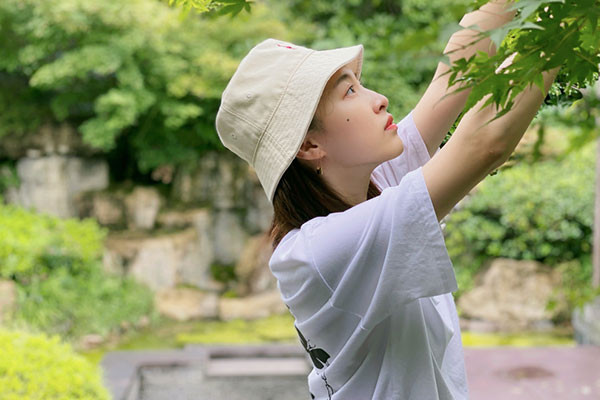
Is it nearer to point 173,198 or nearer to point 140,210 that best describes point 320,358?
point 140,210

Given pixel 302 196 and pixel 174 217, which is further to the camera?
pixel 174 217

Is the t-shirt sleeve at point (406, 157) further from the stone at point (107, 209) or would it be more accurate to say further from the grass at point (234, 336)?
the stone at point (107, 209)

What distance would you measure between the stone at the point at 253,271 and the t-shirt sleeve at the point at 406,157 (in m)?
6.15

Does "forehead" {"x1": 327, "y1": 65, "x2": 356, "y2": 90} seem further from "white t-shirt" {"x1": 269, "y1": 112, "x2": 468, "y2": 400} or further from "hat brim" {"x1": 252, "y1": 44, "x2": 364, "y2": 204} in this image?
"white t-shirt" {"x1": 269, "y1": 112, "x2": 468, "y2": 400}

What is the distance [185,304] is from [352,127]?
6271mm

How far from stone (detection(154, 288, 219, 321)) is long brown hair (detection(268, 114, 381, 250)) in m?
6.02

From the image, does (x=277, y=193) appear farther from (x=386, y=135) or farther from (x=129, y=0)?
(x=129, y=0)

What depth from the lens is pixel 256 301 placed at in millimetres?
7027

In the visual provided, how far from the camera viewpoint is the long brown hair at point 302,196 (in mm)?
1002

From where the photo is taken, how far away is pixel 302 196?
100 cm

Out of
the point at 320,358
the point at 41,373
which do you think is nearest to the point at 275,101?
the point at 320,358

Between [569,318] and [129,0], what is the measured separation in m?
5.00

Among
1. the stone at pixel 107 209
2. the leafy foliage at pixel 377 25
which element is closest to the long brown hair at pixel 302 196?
the leafy foliage at pixel 377 25

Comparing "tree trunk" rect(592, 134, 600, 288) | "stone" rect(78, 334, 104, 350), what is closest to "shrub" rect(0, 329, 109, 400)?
"stone" rect(78, 334, 104, 350)
